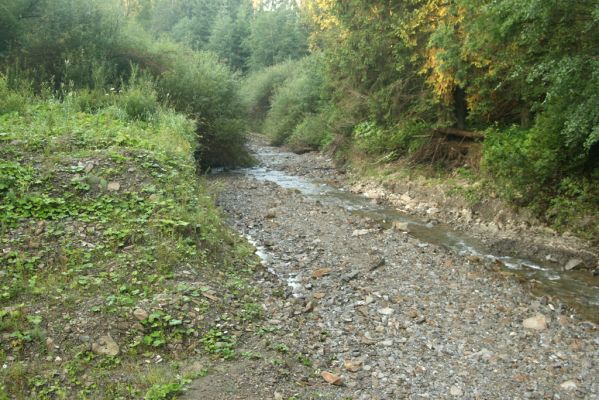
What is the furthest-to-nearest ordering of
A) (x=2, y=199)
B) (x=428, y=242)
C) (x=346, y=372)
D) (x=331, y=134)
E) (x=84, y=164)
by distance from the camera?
(x=331, y=134) → (x=428, y=242) → (x=84, y=164) → (x=2, y=199) → (x=346, y=372)

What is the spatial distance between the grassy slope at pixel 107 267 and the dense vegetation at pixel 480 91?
6.28 metres

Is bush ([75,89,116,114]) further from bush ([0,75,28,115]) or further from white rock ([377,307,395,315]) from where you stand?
white rock ([377,307,395,315])

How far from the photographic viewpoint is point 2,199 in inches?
308

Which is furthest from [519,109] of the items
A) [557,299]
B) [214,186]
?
[214,186]

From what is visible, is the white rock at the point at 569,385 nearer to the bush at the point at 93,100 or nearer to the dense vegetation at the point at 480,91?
the dense vegetation at the point at 480,91

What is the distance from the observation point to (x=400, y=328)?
6.84m

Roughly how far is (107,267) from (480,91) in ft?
32.4

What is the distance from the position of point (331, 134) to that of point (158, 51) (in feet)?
29.1

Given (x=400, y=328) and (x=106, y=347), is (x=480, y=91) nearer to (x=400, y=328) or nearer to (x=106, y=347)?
(x=400, y=328)

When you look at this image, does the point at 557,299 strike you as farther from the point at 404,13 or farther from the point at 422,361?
the point at 404,13

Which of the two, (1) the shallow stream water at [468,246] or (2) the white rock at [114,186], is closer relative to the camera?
(1) the shallow stream water at [468,246]

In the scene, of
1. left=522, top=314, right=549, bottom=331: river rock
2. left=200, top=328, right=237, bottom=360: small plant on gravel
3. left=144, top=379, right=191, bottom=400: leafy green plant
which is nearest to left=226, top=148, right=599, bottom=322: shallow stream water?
left=522, top=314, right=549, bottom=331: river rock

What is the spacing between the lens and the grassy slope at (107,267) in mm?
5133

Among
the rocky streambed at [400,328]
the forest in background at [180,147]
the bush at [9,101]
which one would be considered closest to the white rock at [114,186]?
the forest in background at [180,147]
